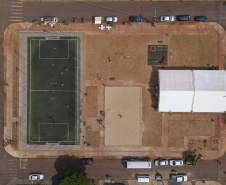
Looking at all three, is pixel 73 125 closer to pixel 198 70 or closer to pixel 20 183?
pixel 20 183

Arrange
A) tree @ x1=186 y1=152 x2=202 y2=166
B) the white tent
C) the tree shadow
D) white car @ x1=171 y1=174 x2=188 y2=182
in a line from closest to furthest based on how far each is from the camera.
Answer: the white tent
tree @ x1=186 y1=152 x2=202 y2=166
white car @ x1=171 y1=174 x2=188 y2=182
the tree shadow

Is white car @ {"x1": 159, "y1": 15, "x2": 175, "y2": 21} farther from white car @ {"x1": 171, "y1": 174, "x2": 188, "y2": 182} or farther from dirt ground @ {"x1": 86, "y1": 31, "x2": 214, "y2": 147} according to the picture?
white car @ {"x1": 171, "y1": 174, "x2": 188, "y2": 182}

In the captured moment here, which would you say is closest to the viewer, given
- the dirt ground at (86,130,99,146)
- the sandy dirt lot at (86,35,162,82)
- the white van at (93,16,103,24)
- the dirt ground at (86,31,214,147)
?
the white van at (93,16,103,24)

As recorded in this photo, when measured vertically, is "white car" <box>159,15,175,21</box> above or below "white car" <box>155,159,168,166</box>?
above

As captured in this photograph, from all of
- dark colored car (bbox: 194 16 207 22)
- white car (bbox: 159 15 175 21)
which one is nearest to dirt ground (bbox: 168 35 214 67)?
dark colored car (bbox: 194 16 207 22)

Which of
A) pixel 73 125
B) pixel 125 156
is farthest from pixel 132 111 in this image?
pixel 73 125

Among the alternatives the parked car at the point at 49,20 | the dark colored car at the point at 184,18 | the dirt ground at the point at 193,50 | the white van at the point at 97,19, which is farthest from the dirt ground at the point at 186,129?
the parked car at the point at 49,20

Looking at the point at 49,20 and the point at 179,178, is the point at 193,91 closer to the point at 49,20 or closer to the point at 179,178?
the point at 179,178
